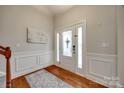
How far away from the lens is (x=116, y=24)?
2.10 meters

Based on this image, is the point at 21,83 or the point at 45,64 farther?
the point at 45,64

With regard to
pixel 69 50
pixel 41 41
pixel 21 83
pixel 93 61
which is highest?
pixel 41 41

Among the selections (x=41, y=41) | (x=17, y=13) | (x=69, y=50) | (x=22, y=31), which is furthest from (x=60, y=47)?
(x=17, y=13)

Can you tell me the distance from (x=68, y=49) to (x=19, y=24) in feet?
5.55

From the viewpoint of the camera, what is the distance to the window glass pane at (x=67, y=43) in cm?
335

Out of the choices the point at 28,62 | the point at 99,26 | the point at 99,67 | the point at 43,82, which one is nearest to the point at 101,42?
the point at 99,26

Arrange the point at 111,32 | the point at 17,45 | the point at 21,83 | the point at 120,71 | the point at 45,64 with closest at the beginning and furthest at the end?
the point at 120,71 → the point at 111,32 → the point at 21,83 → the point at 17,45 → the point at 45,64

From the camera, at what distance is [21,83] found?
8.13 ft

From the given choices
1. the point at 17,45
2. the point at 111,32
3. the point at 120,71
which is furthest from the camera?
the point at 17,45

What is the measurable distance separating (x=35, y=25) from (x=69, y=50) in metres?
1.37

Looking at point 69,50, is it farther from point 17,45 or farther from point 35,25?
point 17,45

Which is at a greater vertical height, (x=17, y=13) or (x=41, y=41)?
(x=17, y=13)

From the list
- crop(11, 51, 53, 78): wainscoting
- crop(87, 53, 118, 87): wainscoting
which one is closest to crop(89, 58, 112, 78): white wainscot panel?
crop(87, 53, 118, 87): wainscoting

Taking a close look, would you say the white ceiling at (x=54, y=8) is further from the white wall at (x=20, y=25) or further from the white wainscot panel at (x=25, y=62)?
the white wainscot panel at (x=25, y=62)
